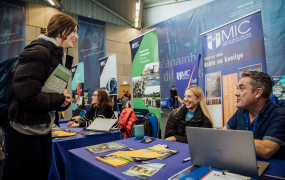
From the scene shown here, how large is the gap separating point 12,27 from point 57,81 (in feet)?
22.7

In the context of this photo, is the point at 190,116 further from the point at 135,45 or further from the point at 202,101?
the point at 135,45

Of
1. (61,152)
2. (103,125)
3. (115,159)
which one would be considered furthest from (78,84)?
(115,159)

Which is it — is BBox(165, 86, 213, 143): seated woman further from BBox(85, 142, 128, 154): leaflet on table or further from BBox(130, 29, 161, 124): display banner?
BBox(130, 29, 161, 124): display banner

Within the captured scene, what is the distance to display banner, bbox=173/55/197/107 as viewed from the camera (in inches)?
113

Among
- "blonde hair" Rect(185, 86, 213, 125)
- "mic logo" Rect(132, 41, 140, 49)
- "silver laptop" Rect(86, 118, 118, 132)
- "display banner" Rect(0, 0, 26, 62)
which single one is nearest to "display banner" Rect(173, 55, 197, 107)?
"blonde hair" Rect(185, 86, 213, 125)

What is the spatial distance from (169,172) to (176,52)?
7.09 metres

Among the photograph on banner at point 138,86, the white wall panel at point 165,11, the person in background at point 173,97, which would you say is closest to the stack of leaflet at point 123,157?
the photograph on banner at point 138,86

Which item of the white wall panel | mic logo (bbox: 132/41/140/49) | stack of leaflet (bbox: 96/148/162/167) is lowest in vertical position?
stack of leaflet (bbox: 96/148/162/167)

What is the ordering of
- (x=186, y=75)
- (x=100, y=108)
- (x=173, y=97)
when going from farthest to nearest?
(x=173, y=97)
(x=186, y=75)
(x=100, y=108)

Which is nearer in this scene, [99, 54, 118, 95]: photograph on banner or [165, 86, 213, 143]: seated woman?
[165, 86, 213, 143]: seated woman

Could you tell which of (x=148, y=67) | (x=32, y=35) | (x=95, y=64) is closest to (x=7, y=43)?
(x=32, y=35)

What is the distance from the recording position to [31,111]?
93cm

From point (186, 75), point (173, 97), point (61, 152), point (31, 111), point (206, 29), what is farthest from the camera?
point (173, 97)

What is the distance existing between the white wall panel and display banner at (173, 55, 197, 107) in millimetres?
5638
